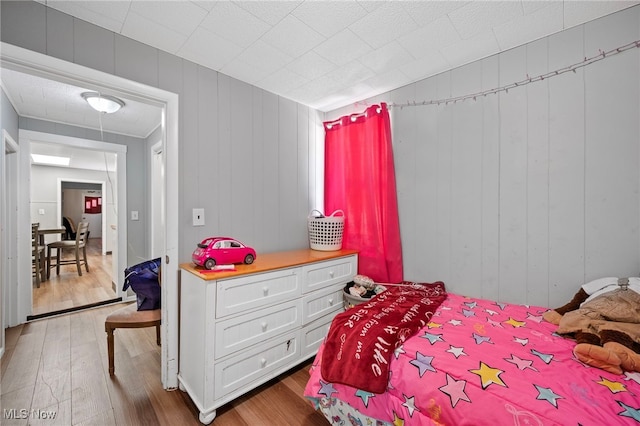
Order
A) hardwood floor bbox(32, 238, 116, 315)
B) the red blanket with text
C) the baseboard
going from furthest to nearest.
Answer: hardwood floor bbox(32, 238, 116, 315), the baseboard, the red blanket with text

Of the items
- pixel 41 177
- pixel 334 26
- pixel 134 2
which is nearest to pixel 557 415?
pixel 334 26

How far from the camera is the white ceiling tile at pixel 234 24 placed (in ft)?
4.53

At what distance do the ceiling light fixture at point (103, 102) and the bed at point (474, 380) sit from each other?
281 centimetres

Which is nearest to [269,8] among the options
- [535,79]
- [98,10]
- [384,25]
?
[384,25]

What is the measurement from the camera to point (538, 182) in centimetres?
162

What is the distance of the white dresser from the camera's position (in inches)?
58.1

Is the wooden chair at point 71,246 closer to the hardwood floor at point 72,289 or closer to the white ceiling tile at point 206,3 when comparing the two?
the hardwood floor at point 72,289

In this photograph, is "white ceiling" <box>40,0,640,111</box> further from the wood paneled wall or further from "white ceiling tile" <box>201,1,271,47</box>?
the wood paneled wall

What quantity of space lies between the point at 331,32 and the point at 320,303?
1817mm

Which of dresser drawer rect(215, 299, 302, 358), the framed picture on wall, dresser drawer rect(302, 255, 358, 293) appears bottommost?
dresser drawer rect(215, 299, 302, 358)

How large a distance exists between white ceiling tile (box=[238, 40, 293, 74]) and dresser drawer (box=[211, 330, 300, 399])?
6.19 feet

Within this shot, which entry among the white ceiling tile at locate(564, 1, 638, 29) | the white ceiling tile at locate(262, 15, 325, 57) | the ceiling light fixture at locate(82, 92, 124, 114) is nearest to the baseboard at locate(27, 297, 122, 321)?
the ceiling light fixture at locate(82, 92, 124, 114)

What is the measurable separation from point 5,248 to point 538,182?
4.36 meters

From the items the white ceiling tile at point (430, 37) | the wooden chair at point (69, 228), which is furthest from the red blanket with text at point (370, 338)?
the wooden chair at point (69, 228)
